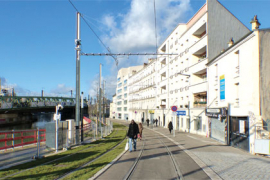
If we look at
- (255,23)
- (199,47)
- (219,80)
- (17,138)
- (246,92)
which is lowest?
(17,138)

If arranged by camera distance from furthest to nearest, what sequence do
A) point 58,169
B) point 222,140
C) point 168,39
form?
point 168,39 < point 222,140 < point 58,169

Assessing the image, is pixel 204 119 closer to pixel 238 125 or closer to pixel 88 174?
pixel 238 125

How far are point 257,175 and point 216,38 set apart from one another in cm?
2064

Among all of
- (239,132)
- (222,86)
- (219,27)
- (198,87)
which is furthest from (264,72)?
(219,27)

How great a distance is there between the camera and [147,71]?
6150cm

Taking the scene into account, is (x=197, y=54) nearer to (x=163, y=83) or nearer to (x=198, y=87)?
(x=198, y=87)

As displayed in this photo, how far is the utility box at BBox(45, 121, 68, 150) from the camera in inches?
560

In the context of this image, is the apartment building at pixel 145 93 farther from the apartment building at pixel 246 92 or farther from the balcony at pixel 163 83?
the apartment building at pixel 246 92

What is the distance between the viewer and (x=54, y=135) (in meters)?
14.2

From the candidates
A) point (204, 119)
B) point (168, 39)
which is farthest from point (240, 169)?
point (168, 39)

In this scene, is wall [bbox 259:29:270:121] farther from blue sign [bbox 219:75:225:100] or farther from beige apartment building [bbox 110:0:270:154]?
blue sign [bbox 219:75:225:100]

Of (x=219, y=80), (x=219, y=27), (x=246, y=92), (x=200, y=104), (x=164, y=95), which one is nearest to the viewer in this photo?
(x=246, y=92)

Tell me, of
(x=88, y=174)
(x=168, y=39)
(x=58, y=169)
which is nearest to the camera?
(x=88, y=174)

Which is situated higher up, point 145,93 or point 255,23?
point 255,23
